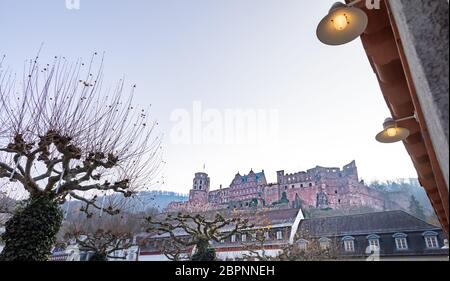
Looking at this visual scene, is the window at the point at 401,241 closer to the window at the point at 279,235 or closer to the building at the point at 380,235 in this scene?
the building at the point at 380,235

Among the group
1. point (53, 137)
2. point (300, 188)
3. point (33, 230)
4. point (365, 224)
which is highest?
point (300, 188)

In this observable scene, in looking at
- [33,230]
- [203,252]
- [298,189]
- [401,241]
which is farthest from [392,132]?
[298,189]

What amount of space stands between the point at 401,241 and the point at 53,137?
1754 cm

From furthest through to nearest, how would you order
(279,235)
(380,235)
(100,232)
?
(279,235) < (380,235) < (100,232)

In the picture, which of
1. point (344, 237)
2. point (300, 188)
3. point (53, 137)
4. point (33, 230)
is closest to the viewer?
point (33, 230)

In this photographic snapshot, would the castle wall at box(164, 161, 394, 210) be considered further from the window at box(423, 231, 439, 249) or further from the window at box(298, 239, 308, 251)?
the window at box(423, 231, 439, 249)

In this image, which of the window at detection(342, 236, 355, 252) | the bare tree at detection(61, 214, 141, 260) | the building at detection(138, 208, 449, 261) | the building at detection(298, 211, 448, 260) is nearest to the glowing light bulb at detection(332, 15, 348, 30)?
the bare tree at detection(61, 214, 141, 260)

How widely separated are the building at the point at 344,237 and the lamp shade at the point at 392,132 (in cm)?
1177

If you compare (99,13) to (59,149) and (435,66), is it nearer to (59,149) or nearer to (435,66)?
(59,149)

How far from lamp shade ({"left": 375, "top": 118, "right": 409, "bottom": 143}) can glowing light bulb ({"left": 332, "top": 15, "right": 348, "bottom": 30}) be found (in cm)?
148

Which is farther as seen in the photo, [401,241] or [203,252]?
[401,241]

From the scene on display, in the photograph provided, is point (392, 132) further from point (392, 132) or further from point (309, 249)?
point (309, 249)

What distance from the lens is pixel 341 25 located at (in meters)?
1.91
